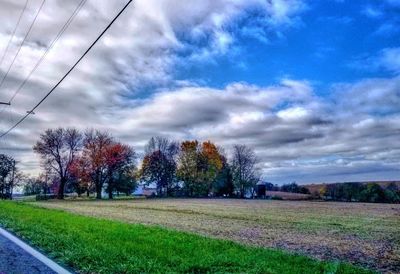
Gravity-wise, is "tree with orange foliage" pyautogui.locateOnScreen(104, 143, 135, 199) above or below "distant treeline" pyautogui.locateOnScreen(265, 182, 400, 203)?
above

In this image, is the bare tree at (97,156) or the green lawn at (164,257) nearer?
the green lawn at (164,257)

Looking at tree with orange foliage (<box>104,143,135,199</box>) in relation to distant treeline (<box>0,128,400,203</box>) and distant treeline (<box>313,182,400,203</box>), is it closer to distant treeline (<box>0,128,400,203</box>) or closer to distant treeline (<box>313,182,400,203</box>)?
distant treeline (<box>0,128,400,203</box>)

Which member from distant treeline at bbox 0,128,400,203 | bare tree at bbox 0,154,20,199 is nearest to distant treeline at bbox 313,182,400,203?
distant treeline at bbox 0,128,400,203

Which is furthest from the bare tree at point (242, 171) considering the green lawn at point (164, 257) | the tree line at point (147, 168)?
the green lawn at point (164, 257)

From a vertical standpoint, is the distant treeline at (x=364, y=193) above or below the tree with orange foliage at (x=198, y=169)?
below

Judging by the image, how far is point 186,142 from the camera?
10844 centimetres

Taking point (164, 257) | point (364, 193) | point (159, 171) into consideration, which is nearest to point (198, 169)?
point (159, 171)

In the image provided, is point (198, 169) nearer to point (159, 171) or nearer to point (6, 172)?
point (159, 171)

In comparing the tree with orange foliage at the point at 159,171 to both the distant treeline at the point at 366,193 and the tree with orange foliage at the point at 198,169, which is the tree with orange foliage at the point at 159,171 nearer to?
the tree with orange foliage at the point at 198,169

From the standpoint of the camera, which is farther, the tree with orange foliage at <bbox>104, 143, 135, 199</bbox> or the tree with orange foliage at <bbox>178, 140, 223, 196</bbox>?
the tree with orange foliage at <bbox>178, 140, 223, 196</bbox>

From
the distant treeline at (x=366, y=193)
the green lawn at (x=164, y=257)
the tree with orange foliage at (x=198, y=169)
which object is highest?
the tree with orange foliage at (x=198, y=169)

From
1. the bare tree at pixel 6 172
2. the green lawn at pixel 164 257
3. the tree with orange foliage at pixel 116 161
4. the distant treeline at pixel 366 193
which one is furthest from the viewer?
the bare tree at pixel 6 172

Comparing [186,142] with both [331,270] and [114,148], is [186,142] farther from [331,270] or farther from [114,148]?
[331,270]

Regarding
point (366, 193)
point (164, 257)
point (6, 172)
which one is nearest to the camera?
point (164, 257)
